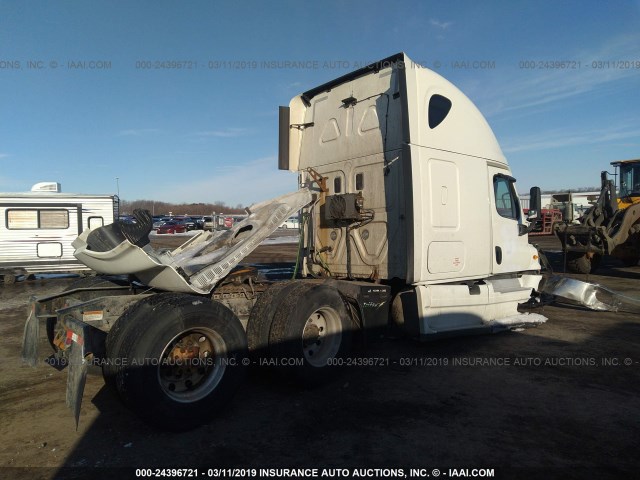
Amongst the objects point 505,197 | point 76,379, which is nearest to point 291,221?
point 505,197

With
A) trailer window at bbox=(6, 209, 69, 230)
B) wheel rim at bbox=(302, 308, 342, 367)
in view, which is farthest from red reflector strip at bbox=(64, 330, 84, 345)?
trailer window at bbox=(6, 209, 69, 230)

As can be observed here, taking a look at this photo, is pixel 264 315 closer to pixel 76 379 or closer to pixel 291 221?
pixel 76 379

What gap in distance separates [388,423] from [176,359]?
79.3 inches

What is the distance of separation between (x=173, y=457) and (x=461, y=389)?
120 inches

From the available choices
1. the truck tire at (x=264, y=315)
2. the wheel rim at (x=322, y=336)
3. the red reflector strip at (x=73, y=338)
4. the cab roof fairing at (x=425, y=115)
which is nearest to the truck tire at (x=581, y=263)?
the cab roof fairing at (x=425, y=115)

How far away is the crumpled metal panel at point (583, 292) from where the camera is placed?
323 inches

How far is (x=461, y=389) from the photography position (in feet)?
16.3

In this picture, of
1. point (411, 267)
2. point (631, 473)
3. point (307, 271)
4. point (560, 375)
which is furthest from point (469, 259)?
point (631, 473)

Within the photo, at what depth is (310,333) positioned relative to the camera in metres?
5.07

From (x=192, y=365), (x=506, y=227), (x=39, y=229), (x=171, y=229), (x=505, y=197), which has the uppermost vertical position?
(x=171, y=229)

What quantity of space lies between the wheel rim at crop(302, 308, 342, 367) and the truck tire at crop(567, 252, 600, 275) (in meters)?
11.4

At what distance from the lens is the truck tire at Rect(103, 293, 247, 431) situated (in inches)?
146

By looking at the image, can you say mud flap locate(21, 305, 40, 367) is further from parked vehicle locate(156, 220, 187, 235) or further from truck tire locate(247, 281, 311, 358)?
parked vehicle locate(156, 220, 187, 235)

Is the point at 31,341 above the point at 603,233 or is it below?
below
